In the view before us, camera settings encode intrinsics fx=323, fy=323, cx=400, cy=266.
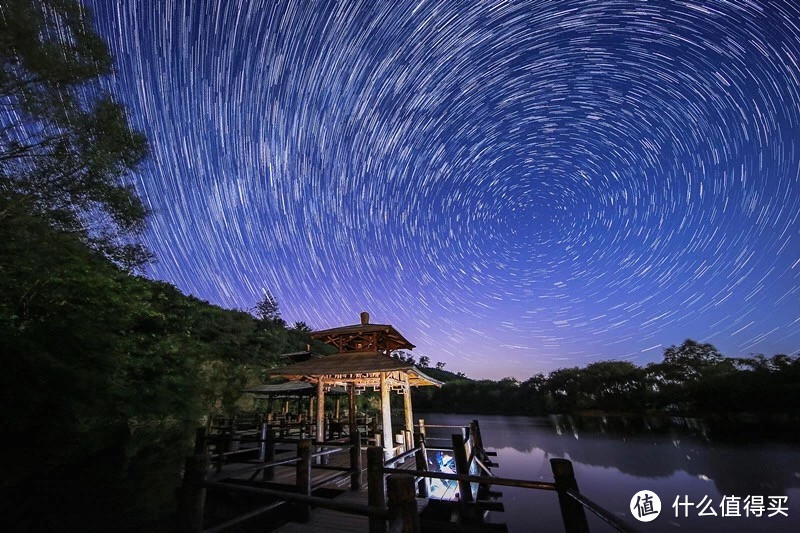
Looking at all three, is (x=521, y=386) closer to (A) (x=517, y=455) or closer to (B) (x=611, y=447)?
(B) (x=611, y=447)

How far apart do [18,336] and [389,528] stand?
14790 mm

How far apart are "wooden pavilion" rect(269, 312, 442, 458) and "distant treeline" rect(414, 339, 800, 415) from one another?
174 feet

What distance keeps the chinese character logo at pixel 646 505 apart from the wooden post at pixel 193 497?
66.8 feet

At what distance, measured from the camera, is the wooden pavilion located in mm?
11453

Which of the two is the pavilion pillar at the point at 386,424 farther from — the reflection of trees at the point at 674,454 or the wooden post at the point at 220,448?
the reflection of trees at the point at 674,454

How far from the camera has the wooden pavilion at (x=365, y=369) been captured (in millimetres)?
11453

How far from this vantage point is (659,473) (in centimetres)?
2383

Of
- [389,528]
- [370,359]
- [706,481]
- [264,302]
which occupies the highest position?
[264,302]

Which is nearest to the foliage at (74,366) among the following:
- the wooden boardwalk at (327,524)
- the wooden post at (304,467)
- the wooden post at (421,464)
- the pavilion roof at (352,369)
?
the pavilion roof at (352,369)

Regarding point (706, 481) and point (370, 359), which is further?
point (706, 481)

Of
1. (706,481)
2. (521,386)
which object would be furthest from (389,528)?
(521,386)

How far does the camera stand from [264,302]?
67.7 metres

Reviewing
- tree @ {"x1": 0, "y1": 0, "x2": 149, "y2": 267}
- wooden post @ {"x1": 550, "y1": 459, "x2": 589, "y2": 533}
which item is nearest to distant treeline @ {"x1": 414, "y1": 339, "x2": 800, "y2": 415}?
wooden post @ {"x1": 550, "y1": 459, "x2": 589, "y2": 533}

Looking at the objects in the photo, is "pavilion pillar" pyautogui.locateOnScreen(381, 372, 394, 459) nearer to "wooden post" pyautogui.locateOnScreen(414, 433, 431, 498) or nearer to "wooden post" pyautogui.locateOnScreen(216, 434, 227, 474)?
"wooden post" pyautogui.locateOnScreen(414, 433, 431, 498)
